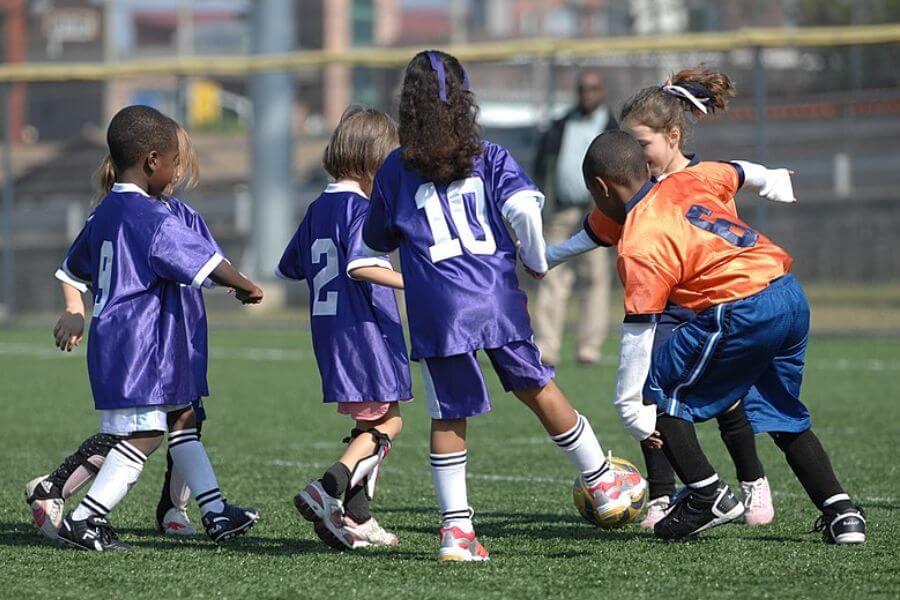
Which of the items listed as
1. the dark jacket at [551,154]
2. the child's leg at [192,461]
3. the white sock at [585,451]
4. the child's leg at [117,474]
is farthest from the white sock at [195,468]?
the dark jacket at [551,154]

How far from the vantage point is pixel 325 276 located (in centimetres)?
495

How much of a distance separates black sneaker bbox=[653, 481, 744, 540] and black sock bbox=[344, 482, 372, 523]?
959 mm

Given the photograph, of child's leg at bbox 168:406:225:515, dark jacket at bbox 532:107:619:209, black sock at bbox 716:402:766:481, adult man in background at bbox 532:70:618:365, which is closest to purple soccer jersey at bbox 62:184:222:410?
child's leg at bbox 168:406:225:515

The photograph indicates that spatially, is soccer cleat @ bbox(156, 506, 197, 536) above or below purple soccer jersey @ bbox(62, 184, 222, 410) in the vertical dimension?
below

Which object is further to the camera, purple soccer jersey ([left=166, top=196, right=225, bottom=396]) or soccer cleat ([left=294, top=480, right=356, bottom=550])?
purple soccer jersey ([left=166, top=196, right=225, bottom=396])

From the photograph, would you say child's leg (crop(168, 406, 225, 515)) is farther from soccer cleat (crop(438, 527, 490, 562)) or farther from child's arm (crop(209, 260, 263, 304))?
soccer cleat (crop(438, 527, 490, 562))

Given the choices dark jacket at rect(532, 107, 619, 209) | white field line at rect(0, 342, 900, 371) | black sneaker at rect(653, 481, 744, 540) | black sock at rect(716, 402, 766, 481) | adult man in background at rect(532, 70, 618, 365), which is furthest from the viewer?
dark jacket at rect(532, 107, 619, 209)

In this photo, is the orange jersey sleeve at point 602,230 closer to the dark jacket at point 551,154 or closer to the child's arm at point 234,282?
the child's arm at point 234,282

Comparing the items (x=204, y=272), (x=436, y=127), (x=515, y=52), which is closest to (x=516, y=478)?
(x=204, y=272)

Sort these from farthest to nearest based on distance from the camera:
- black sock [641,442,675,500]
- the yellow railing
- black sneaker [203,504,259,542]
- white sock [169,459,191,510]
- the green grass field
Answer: the yellow railing
black sock [641,442,675,500]
white sock [169,459,191,510]
black sneaker [203,504,259,542]
the green grass field

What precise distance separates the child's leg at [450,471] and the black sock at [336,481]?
1.13 ft

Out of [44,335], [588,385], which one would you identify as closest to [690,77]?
[588,385]

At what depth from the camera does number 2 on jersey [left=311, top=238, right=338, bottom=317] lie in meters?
4.93

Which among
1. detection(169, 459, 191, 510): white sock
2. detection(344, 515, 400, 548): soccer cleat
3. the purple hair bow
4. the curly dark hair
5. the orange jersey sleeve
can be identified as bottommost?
detection(344, 515, 400, 548): soccer cleat
